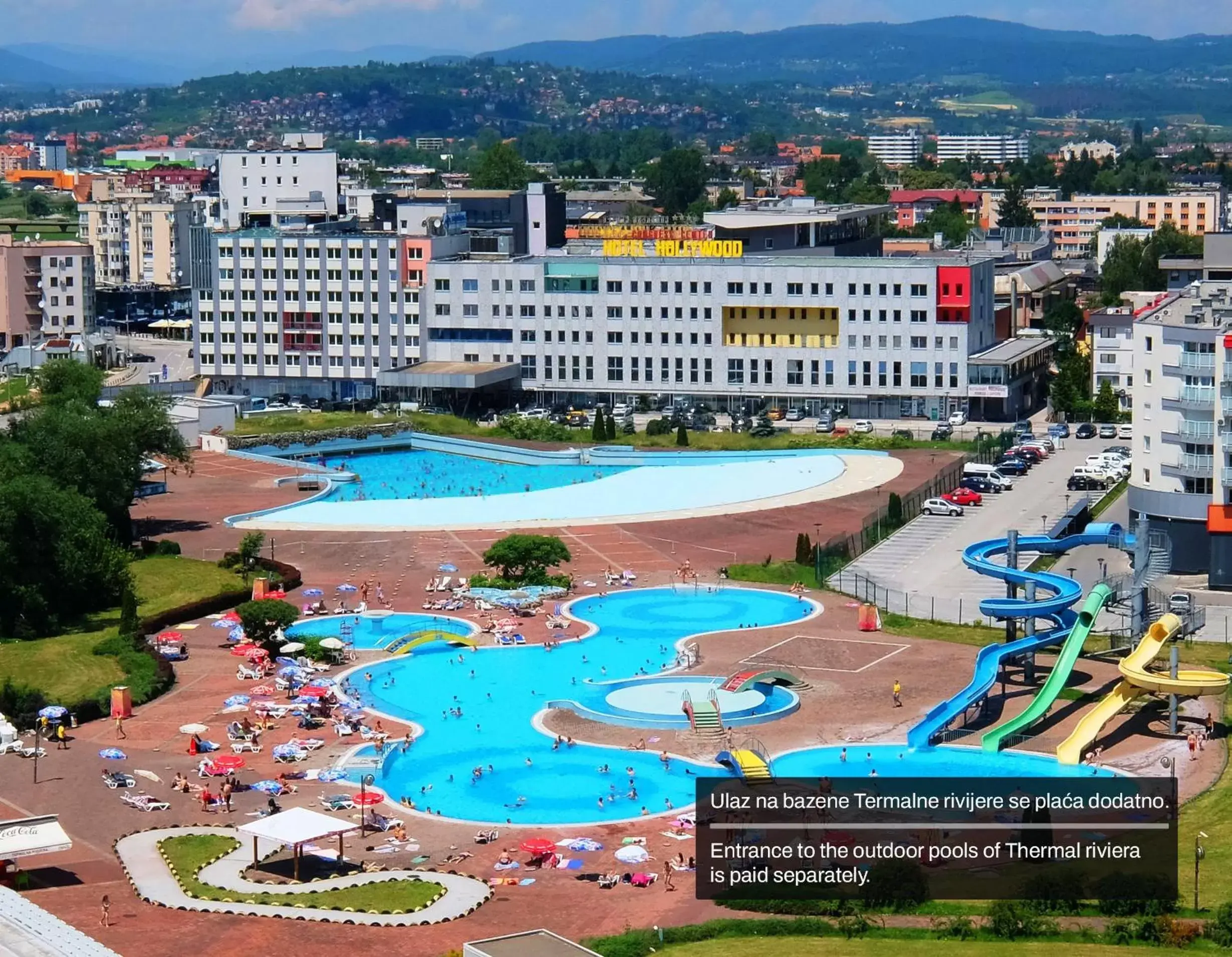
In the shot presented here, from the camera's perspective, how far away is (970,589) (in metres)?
81.3

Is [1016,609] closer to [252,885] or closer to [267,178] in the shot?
[252,885]

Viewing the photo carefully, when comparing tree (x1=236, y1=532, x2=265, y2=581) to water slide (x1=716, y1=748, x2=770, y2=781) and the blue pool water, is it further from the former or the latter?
water slide (x1=716, y1=748, x2=770, y2=781)

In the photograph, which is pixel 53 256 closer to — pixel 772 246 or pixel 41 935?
pixel 772 246

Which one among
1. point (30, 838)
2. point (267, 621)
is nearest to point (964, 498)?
point (267, 621)

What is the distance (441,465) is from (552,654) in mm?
43655

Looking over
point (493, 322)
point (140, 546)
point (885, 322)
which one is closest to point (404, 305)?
point (493, 322)

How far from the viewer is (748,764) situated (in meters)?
58.3

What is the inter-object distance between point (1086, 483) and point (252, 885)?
5992 centimetres

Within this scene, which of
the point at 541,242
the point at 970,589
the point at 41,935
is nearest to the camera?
the point at 41,935

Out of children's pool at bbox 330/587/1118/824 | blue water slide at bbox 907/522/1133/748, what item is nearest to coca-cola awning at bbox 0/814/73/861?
children's pool at bbox 330/587/1118/824

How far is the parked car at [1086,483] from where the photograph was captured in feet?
330

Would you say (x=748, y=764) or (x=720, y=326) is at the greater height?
(x=720, y=326)

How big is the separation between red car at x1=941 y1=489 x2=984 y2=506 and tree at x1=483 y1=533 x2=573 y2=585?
22.2m

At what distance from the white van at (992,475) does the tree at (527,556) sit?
86.3 ft
